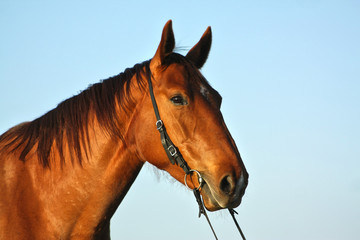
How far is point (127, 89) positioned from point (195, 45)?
1.03m

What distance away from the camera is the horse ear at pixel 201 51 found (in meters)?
4.80

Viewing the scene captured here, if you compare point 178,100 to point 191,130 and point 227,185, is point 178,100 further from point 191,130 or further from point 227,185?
point 227,185

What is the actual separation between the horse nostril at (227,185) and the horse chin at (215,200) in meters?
0.07

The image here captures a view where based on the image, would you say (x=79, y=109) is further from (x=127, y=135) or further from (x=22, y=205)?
(x=22, y=205)

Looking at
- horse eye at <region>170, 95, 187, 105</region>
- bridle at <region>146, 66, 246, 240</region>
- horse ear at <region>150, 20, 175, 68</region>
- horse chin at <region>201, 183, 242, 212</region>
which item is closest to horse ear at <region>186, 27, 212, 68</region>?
horse ear at <region>150, 20, 175, 68</region>

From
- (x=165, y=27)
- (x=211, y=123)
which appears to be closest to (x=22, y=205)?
(x=211, y=123)

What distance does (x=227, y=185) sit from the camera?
12.1 ft

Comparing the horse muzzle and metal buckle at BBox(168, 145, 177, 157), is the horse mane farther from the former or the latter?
the horse muzzle

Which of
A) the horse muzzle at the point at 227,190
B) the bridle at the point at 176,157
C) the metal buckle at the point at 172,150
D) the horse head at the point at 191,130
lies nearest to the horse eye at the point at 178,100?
the horse head at the point at 191,130

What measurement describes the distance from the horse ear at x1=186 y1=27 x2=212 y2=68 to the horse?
34 centimetres

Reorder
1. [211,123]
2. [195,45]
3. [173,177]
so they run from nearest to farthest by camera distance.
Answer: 1. [211,123]
2. [173,177]
3. [195,45]

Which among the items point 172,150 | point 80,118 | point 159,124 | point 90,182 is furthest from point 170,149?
point 80,118

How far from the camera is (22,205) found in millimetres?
4000

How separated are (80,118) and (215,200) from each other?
5.62 ft
